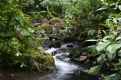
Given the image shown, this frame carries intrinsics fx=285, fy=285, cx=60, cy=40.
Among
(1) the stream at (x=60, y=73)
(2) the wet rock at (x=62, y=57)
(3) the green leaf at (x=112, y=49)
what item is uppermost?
(2) the wet rock at (x=62, y=57)

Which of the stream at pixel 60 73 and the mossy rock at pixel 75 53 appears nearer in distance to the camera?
the stream at pixel 60 73

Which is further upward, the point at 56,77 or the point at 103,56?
the point at 56,77

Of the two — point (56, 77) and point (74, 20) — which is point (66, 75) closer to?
point (56, 77)

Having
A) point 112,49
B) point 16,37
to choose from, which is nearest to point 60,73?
point 16,37

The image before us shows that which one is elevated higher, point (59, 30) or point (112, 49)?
point (59, 30)

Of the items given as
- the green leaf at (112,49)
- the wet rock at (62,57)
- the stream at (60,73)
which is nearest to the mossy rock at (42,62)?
the stream at (60,73)

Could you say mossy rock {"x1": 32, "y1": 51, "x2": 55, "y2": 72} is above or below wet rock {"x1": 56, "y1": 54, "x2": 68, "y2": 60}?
below

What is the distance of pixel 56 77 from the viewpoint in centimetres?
809

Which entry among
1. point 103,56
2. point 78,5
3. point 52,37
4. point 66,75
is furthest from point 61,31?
point 103,56

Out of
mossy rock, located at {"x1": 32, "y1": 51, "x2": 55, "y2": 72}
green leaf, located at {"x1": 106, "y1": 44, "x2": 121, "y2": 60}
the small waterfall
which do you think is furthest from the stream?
green leaf, located at {"x1": 106, "y1": 44, "x2": 121, "y2": 60}

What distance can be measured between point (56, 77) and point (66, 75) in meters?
0.42

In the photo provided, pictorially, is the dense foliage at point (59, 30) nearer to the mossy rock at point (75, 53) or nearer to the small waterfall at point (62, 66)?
the small waterfall at point (62, 66)

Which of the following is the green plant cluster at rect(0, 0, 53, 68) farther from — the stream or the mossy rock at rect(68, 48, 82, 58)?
the mossy rock at rect(68, 48, 82, 58)

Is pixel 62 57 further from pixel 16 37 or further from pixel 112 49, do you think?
pixel 112 49
